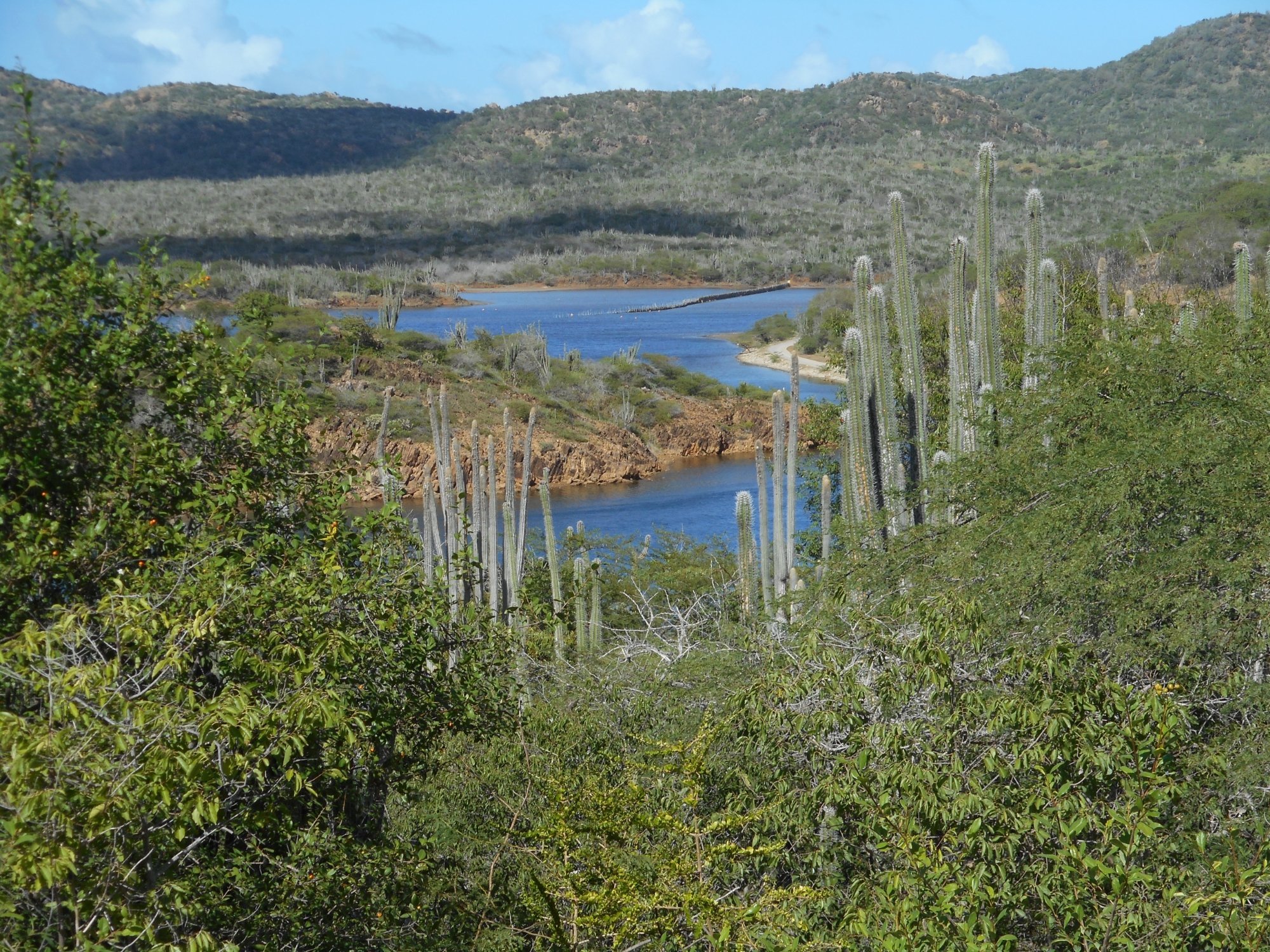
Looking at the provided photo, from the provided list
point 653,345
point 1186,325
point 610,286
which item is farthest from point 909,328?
point 610,286

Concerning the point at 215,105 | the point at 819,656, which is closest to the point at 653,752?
the point at 819,656

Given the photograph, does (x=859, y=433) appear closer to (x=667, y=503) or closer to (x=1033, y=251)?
(x=1033, y=251)

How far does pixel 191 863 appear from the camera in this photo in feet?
16.3

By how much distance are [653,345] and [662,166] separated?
79815 millimetres

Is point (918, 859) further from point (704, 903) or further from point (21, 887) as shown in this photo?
point (21, 887)

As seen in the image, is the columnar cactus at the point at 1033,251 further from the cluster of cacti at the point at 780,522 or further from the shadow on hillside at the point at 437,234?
the shadow on hillside at the point at 437,234

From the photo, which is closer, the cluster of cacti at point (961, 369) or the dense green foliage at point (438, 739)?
the dense green foliage at point (438, 739)

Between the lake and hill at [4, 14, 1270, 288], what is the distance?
13.8 ft

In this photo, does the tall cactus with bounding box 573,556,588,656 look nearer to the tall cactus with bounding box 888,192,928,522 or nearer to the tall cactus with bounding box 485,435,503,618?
the tall cactus with bounding box 485,435,503,618

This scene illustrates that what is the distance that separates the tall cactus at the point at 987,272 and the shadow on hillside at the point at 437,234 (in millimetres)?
77571

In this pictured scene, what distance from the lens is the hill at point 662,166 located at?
96.4 meters

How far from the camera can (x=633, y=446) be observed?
44344mm

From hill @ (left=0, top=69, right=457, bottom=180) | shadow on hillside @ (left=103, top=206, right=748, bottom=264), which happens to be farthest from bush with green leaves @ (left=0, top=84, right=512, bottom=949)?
hill @ (left=0, top=69, right=457, bottom=180)

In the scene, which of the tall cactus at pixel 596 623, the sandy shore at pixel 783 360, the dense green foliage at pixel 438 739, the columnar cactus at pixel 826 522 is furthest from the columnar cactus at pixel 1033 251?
the sandy shore at pixel 783 360
